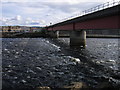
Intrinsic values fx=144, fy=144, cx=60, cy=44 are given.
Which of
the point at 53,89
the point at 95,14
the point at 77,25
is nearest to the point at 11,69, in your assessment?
the point at 53,89

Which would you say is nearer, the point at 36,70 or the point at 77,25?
the point at 36,70

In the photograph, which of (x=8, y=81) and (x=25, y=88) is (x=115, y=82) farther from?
(x=8, y=81)

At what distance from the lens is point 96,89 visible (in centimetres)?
A: 1175

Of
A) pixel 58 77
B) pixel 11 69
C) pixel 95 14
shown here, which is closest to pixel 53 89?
pixel 58 77

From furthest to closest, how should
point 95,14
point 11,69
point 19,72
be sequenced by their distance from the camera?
point 95,14 < point 11,69 < point 19,72

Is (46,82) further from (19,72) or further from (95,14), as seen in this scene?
(95,14)

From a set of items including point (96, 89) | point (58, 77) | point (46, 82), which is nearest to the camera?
point (96, 89)

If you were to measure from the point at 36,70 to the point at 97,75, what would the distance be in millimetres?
7155

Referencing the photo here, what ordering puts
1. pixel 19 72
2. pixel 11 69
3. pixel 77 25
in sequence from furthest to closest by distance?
1. pixel 77 25
2. pixel 11 69
3. pixel 19 72

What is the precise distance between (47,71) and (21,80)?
375 cm

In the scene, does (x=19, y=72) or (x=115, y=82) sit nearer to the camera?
(x=115, y=82)

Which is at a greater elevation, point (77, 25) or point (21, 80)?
point (77, 25)

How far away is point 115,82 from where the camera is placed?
1370cm

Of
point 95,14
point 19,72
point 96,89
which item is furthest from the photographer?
point 95,14
